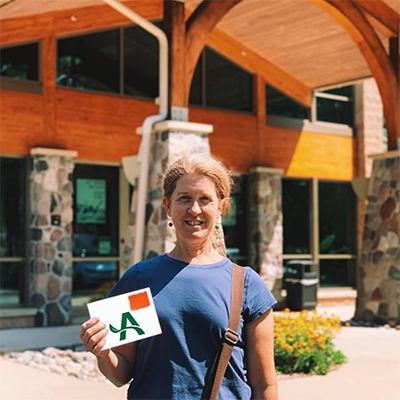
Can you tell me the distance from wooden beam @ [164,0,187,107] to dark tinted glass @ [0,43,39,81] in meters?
3.34

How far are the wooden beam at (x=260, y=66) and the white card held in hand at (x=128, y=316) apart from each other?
12172 mm

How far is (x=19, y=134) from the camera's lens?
38.1 feet

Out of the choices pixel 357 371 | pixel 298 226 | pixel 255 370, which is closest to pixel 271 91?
pixel 298 226

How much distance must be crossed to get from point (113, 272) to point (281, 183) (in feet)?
13.8

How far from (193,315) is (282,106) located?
13.1 metres

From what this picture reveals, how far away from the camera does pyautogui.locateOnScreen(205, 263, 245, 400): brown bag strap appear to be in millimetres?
2492

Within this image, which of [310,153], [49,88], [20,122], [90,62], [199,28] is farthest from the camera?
[310,153]

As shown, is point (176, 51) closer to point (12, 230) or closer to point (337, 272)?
point (12, 230)

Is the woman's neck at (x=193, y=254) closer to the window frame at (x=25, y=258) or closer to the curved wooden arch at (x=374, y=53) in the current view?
the curved wooden arch at (x=374, y=53)

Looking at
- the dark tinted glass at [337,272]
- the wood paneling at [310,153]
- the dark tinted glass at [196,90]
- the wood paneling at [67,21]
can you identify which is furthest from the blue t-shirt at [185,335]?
the dark tinted glass at [337,272]

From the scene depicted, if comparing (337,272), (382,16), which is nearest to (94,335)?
(382,16)

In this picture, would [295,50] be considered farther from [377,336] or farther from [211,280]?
[211,280]

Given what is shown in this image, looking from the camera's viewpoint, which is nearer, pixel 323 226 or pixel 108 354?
pixel 108 354

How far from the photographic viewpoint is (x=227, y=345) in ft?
8.28
